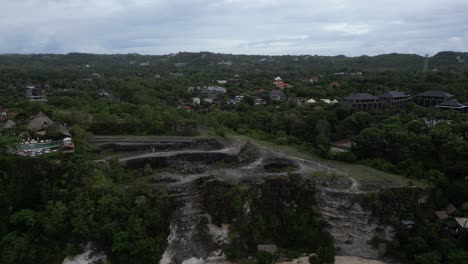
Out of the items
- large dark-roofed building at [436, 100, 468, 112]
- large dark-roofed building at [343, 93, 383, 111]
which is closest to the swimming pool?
large dark-roofed building at [343, 93, 383, 111]

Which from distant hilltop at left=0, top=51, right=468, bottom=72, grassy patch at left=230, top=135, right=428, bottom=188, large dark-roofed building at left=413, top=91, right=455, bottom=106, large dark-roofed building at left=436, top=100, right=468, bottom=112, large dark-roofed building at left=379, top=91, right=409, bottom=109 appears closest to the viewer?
grassy patch at left=230, top=135, right=428, bottom=188

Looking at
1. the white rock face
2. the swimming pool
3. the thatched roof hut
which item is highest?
the thatched roof hut

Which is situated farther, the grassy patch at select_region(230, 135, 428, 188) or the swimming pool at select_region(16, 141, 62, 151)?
the swimming pool at select_region(16, 141, 62, 151)

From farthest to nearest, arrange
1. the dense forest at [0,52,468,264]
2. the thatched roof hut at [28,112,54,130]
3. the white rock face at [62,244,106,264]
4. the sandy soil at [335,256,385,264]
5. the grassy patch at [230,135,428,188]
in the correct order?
the thatched roof hut at [28,112,54,130]
the grassy patch at [230,135,428,188]
the sandy soil at [335,256,385,264]
the dense forest at [0,52,468,264]
the white rock face at [62,244,106,264]

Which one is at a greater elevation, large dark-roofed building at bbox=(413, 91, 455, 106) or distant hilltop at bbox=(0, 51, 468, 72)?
distant hilltop at bbox=(0, 51, 468, 72)

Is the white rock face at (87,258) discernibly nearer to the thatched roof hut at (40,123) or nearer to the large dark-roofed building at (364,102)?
the thatched roof hut at (40,123)

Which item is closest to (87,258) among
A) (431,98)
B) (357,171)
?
(357,171)

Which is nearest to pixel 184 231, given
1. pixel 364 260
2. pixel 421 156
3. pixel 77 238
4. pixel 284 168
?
pixel 77 238

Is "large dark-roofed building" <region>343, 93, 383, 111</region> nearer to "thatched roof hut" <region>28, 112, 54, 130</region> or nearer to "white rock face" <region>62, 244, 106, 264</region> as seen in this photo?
"thatched roof hut" <region>28, 112, 54, 130</region>
